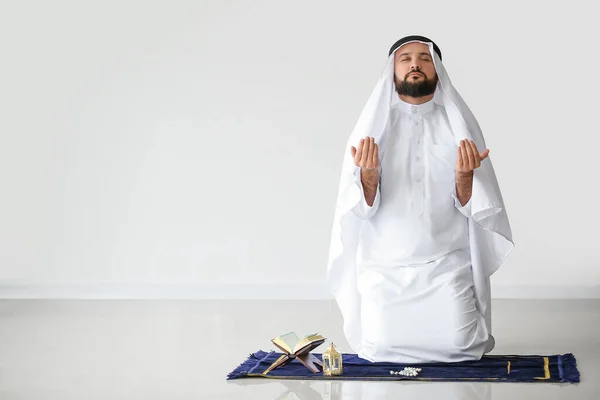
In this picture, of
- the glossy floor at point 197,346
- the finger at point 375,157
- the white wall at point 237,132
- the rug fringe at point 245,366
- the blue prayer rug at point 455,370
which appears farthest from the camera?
the white wall at point 237,132

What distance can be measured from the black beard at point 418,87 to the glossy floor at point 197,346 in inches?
59.8

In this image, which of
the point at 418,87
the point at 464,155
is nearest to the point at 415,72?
the point at 418,87

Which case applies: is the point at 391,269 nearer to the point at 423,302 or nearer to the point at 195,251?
the point at 423,302

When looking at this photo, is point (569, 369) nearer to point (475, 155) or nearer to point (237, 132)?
point (475, 155)

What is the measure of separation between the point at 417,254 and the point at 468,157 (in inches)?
23.2

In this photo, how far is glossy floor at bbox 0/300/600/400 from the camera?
4316 mm

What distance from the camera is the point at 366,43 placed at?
820cm

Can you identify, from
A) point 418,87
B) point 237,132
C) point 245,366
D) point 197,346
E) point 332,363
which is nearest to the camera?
point 332,363

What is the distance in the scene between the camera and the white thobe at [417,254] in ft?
15.7

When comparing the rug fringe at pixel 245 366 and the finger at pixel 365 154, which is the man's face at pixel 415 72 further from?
the rug fringe at pixel 245 366

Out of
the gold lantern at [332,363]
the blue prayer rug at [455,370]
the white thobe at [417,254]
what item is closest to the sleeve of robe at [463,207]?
the white thobe at [417,254]

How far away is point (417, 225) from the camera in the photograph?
16.4 ft

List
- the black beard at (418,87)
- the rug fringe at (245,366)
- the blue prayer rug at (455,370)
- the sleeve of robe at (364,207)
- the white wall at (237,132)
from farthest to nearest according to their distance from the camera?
the white wall at (237,132)
the black beard at (418,87)
the sleeve of robe at (364,207)
the rug fringe at (245,366)
the blue prayer rug at (455,370)

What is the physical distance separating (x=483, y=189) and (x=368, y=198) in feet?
1.97
